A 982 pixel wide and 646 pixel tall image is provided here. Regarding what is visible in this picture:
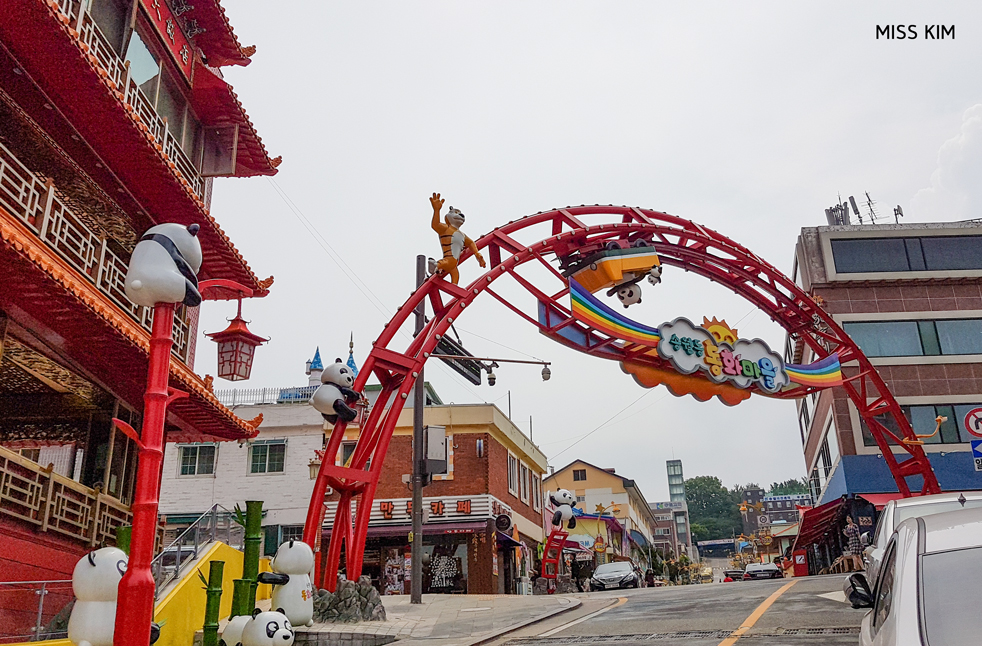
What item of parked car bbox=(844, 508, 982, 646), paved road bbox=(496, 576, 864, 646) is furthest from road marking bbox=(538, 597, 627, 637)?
parked car bbox=(844, 508, 982, 646)

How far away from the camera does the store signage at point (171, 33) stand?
1552 centimetres

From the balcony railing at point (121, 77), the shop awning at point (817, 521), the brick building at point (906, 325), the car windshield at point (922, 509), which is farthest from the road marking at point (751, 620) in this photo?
the brick building at point (906, 325)

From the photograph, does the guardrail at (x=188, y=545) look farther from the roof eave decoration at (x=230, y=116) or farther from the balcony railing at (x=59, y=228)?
the roof eave decoration at (x=230, y=116)

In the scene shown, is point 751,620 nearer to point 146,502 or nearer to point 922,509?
point 922,509

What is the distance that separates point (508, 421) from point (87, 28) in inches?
1057

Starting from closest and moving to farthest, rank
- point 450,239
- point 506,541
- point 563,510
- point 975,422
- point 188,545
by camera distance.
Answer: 1. point 188,545
2. point 975,422
3. point 450,239
4. point 506,541
5. point 563,510

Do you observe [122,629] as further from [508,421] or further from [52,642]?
[508,421]

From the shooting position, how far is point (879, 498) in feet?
103

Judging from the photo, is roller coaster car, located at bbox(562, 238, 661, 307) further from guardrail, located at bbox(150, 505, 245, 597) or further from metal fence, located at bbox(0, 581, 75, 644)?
metal fence, located at bbox(0, 581, 75, 644)

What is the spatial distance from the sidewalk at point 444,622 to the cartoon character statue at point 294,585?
2.42 ft

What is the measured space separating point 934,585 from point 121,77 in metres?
13.1

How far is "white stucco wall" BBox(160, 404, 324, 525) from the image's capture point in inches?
1299

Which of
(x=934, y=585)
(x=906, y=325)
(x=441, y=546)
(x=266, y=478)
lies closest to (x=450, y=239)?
(x=934, y=585)

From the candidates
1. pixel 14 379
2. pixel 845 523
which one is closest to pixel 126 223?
pixel 14 379
